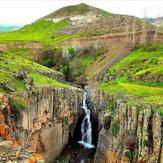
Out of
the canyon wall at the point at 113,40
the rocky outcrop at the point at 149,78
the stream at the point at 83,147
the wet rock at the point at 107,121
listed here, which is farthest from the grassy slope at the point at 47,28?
the wet rock at the point at 107,121

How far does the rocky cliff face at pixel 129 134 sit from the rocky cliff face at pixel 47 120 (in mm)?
5777

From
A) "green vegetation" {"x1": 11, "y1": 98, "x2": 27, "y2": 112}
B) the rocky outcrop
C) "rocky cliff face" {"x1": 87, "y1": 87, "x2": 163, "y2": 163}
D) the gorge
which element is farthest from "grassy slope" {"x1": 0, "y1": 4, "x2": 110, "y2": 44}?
"green vegetation" {"x1": 11, "y1": 98, "x2": 27, "y2": 112}

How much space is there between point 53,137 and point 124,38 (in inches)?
1948

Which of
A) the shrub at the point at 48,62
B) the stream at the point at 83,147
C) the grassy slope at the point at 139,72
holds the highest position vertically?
the grassy slope at the point at 139,72

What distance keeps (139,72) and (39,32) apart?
77.0 m

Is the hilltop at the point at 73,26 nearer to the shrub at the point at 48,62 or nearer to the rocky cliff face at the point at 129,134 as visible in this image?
the shrub at the point at 48,62

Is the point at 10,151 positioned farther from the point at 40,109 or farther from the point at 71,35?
the point at 71,35

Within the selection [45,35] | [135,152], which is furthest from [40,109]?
[45,35]

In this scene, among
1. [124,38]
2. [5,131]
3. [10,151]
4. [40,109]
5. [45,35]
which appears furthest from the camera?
[45,35]

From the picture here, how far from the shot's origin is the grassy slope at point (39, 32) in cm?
12993

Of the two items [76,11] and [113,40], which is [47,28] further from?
[113,40]

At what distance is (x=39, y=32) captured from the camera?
144 metres

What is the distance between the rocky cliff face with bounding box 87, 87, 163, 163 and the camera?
4762 centimetres

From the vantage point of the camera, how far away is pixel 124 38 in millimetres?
106312
